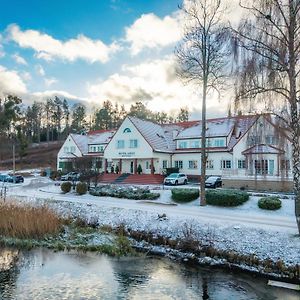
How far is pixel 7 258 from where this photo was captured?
12.7 metres

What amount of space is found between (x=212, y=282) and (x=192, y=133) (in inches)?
1387

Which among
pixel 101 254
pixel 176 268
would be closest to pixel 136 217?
pixel 101 254

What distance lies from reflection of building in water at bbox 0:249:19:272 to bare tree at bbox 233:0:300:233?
1003 centimetres

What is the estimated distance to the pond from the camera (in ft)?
31.0

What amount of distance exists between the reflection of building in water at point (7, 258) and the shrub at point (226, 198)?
13208 millimetres

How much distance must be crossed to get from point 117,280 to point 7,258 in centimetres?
466

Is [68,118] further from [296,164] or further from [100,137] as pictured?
[296,164]

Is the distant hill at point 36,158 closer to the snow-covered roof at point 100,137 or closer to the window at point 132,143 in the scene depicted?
the snow-covered roof at point 100,137

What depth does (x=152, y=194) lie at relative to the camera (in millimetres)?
26797

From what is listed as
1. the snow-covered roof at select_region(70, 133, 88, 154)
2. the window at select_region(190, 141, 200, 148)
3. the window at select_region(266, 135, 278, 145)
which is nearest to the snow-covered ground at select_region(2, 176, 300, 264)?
the window at select_region(266, 135, 278, 145)

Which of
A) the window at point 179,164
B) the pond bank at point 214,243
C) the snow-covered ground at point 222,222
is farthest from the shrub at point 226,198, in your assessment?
the window at point 179,164

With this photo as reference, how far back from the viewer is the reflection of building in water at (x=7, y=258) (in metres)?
11.6

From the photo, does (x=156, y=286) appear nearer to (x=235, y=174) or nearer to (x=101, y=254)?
(x=101, y=254)

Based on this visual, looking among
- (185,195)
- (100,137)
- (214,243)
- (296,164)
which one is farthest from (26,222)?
(100,137)
